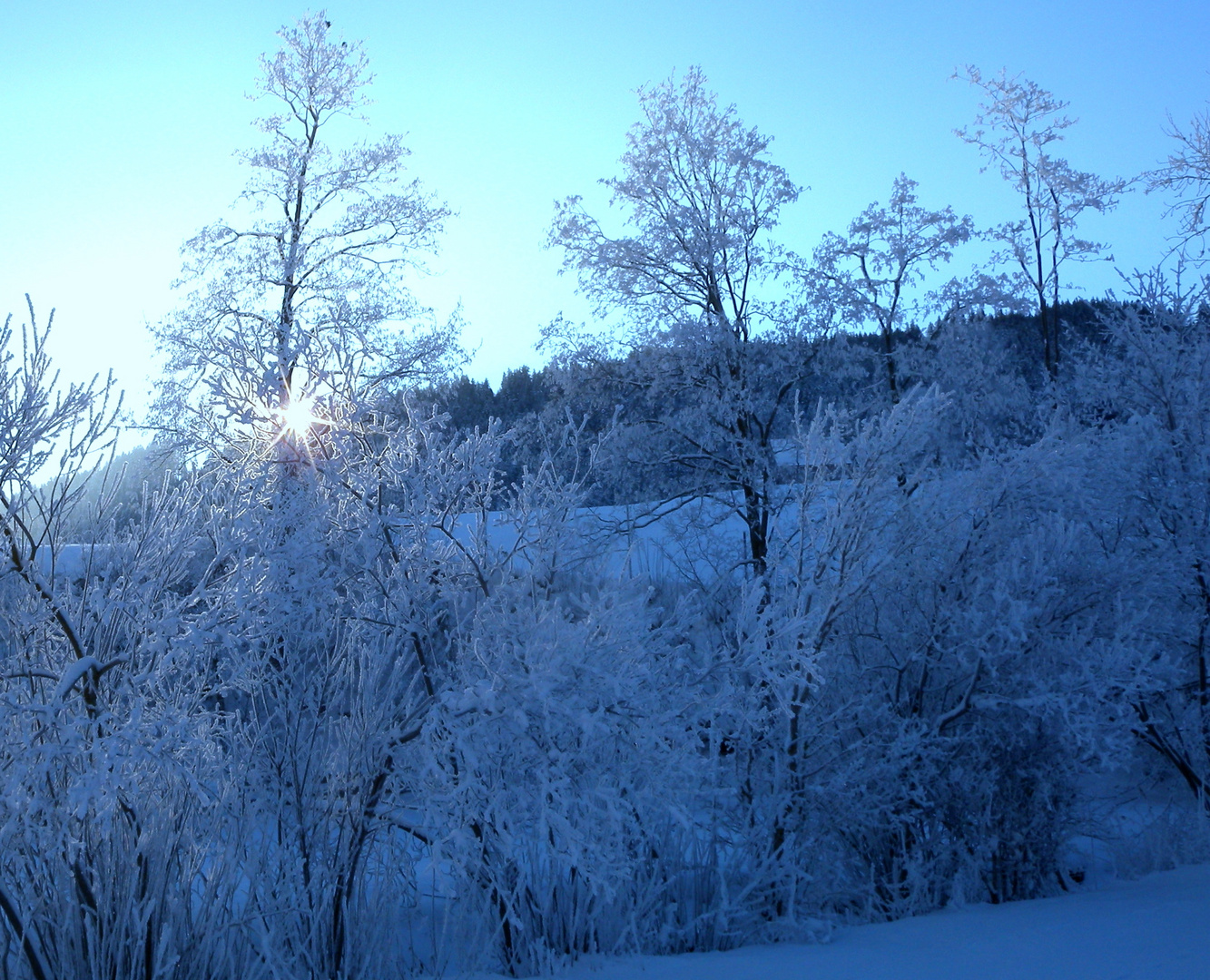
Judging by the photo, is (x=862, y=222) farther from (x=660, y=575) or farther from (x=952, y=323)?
(x=660, y=575)

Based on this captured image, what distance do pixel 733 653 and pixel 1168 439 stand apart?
17.6 ft

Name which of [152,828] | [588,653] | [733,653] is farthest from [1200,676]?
[152,828]

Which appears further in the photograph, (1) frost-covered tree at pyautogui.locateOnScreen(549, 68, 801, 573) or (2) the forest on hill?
(1) frost-covered tree at pyautogui.locateOnScreen(549, 68, 801, 573)

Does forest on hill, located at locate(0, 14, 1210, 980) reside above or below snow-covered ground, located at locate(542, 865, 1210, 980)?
above

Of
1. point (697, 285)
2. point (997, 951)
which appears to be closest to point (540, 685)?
point (997, 951)

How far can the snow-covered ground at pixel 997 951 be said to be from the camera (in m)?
4.66

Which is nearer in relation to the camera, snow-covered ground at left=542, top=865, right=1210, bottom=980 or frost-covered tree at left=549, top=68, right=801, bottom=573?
snow-covered ground at left=542, top=865, right=1210, bottom=980

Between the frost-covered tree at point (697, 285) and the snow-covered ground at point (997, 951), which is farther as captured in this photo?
the frost-covered tree at point (697, 285)

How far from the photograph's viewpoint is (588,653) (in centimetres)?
387

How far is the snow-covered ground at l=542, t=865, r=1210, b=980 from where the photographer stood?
466 cm

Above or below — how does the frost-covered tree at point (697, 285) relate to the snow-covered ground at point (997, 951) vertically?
above

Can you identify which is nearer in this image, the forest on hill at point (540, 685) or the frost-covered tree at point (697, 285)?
the forest on hill at point (540, 685)

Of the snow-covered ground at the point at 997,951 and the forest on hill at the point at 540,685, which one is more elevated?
the forest on hill at the point at 540,685

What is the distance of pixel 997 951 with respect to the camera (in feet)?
16.4
